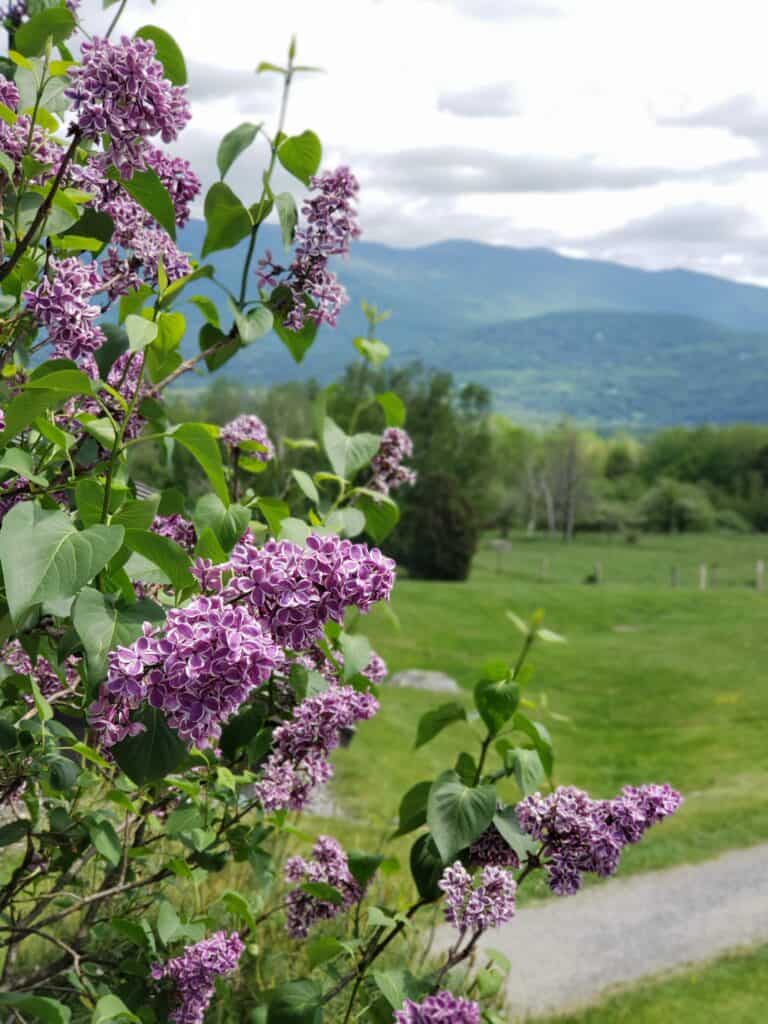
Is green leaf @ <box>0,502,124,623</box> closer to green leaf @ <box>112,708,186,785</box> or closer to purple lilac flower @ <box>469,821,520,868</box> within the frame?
green leaf @ <box>112,708,186,785</box>

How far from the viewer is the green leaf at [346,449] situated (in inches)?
123

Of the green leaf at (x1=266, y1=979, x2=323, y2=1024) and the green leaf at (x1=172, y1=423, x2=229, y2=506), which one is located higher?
the green leaf at (x1=172, y1=423, x2=229, y2=506)

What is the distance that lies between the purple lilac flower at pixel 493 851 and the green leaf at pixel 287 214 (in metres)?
1.76

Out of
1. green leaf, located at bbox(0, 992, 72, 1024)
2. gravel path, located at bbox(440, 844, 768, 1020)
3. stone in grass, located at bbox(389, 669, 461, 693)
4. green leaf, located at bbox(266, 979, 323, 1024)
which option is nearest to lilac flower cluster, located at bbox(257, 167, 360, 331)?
green leaf, located at bbox(0, 992, 72, 1024)

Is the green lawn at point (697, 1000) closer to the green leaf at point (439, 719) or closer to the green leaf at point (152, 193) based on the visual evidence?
the green leaf at point (439, 719)

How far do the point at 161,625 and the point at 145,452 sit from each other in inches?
1776

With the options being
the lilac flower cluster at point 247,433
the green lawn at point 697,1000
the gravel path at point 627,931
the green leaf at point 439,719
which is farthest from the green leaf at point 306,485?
the green lawn at point 697,1000

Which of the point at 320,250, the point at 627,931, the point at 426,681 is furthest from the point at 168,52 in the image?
the point at 426,681

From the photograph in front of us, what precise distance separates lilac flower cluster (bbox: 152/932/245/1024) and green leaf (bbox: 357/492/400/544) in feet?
4.70

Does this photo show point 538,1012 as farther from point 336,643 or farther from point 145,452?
point 145,452

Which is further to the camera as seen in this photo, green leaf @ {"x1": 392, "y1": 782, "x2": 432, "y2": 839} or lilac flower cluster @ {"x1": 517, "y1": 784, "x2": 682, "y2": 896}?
green leaf @ {"x1": 392, "y1": 782, "x2": 432, "y2": 839}

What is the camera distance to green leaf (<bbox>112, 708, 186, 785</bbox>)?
1.84 m

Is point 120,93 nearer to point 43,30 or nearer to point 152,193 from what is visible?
point 152,193

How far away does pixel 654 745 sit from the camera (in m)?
19.5
